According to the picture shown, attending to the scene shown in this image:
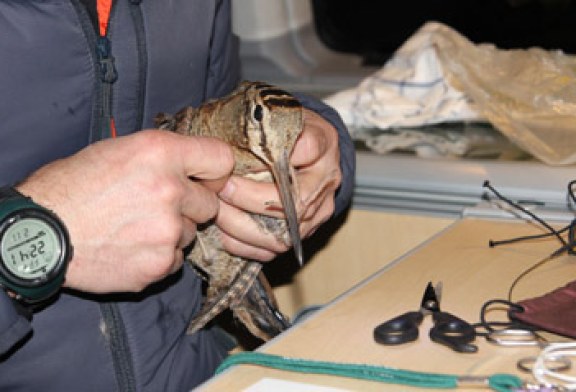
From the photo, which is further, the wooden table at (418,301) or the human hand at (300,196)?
the human hand at (300,196)

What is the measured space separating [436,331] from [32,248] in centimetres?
44

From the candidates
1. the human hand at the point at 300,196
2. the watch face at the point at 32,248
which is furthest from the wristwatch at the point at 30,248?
the human hand at the point at 300,196

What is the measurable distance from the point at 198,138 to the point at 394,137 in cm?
80

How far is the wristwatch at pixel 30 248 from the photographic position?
3.76 feet

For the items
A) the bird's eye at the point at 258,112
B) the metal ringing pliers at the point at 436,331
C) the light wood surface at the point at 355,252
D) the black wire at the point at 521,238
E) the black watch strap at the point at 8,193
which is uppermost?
the bird's eye at the point at 258,112

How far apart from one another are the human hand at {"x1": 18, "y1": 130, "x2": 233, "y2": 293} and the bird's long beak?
142mm

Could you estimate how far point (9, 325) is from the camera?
1132mm

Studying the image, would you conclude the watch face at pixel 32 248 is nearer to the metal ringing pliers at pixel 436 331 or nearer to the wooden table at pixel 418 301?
the wooden table at pixel 418 301

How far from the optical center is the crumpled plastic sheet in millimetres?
1835

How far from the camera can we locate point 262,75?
2676 millimetres

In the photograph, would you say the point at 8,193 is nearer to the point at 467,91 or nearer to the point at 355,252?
the point at 355,252

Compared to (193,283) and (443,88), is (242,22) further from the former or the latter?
(193,283)

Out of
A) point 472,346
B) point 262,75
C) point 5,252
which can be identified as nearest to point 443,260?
point 472,346

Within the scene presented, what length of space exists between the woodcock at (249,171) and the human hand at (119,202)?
0.12 metres
